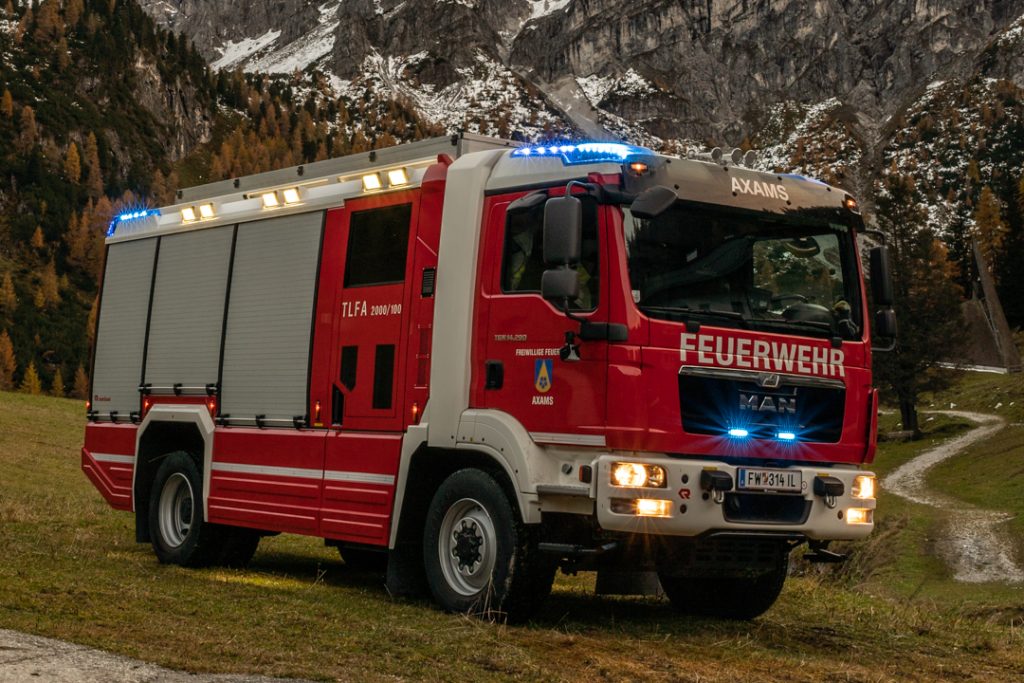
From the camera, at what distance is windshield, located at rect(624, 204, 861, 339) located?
9.45 metres

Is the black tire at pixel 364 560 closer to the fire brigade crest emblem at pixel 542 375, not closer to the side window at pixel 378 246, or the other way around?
the side window at pixel 378 246

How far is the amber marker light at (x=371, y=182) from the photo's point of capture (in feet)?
38.0

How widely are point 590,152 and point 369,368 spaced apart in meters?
2.88

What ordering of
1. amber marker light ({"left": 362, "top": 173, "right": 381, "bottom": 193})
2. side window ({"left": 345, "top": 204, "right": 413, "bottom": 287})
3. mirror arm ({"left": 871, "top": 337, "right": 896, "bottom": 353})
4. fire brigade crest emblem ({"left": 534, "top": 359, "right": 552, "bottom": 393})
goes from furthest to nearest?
amber marker light ({"left": 362, "top": 173, "right": 381, "bottom": 193}) < side window ({"left": 345, "top": 204, "right": 413, "bottom": 287}) < mirror arm ({"left": 871, "top": 337, "right": 896, "bottom": 353}) < fire brigade crest emblem ({"left": 534, "top": 359, "right": 552, "bottom": 393})

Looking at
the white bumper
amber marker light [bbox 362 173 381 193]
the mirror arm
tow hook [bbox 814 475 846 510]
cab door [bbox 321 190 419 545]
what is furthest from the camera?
amber marker light [bbox 362 173 381 193]

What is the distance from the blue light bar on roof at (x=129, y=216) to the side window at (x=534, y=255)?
6.09 m

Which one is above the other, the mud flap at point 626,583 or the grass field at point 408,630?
the mud flap at point 626,583

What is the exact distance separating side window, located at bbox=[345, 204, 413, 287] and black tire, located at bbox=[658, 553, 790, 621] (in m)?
3.45

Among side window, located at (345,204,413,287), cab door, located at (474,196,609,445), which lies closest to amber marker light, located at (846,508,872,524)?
cab door, located at (474,196,609,445)

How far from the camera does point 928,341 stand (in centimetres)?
7100

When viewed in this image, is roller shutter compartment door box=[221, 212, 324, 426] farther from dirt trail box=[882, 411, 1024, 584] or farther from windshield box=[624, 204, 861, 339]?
dirt trail box=[882, 411, 1024, 584]

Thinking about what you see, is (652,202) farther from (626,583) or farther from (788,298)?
(626,583)

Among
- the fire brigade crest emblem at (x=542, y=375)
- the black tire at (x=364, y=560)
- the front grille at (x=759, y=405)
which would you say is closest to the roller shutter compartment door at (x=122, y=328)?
the black tire at (x=364, y=560)

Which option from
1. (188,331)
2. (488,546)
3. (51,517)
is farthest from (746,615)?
(51,517)
